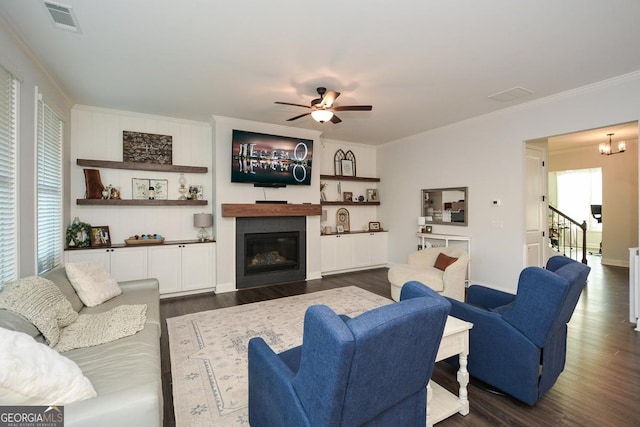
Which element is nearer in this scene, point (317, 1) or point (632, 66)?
point (317, 1)

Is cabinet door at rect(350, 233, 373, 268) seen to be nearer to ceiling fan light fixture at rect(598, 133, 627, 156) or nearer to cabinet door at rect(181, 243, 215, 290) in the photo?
cabinet door at rect(181, 243, 215, 290)

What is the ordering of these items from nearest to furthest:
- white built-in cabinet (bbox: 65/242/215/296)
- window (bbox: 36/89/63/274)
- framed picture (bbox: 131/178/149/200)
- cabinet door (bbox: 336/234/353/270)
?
window (bbox: 36/89/63/274)
white built-in cabinet (bbox: 65/242/215/296)
framed picture (bbox: 131/178/149/200)
cabinet door (bbox: 336/234/353/270)

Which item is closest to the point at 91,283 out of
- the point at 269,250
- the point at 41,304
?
the point at 41,304

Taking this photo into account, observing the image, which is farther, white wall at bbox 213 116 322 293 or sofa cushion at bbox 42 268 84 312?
white wall at bbox 213 116 322 293

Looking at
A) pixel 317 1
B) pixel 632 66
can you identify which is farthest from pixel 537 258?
pixel 317 1

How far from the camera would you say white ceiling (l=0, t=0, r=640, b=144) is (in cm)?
227

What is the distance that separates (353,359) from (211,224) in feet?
14.5

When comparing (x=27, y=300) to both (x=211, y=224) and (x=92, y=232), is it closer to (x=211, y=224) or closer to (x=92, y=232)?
(x=92, y=232)

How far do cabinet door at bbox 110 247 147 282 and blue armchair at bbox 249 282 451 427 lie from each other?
12.0 ft

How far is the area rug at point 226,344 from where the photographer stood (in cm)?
206

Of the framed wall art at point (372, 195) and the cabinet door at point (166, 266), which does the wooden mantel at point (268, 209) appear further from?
the framed wall art at point (372, 195)

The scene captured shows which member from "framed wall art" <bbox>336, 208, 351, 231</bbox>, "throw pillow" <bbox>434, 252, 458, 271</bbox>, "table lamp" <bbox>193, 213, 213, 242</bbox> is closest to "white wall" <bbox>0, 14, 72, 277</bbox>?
"table lamp" <bbox>193, 213, 213, 242</bbox>

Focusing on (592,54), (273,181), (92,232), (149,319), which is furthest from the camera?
(273,181)

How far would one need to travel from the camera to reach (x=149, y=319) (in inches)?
97.6
